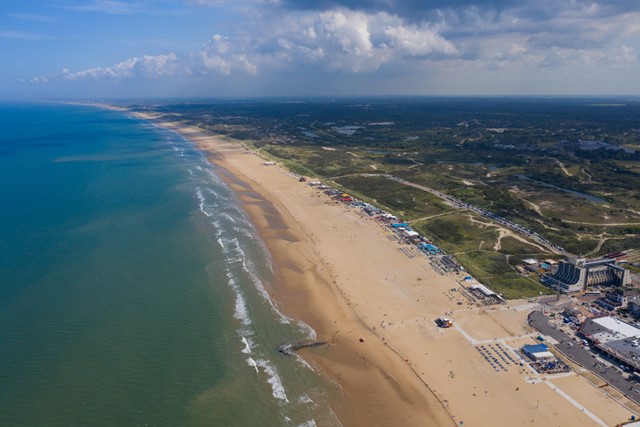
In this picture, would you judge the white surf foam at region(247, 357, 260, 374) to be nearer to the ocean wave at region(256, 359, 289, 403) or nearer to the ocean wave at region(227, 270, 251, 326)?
the ocean wave at region(256, 359, 289, 403)

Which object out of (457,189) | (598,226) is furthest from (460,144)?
(598,226)

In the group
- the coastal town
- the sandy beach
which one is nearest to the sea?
the sandy beach

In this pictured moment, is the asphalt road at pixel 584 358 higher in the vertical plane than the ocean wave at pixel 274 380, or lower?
higher

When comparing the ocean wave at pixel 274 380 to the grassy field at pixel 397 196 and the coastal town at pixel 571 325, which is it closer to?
the coastal town at pixel 571 325

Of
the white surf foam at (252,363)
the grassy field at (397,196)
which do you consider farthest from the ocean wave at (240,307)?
the grassy field at (397,196)

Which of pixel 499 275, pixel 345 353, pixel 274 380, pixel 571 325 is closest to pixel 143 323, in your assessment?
pixel 274 380

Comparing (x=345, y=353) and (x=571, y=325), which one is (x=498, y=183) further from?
(x=345, y=353)

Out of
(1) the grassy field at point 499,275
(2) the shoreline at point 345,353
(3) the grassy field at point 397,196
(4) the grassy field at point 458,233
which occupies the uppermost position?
(3) the grassy field at point 397,196
